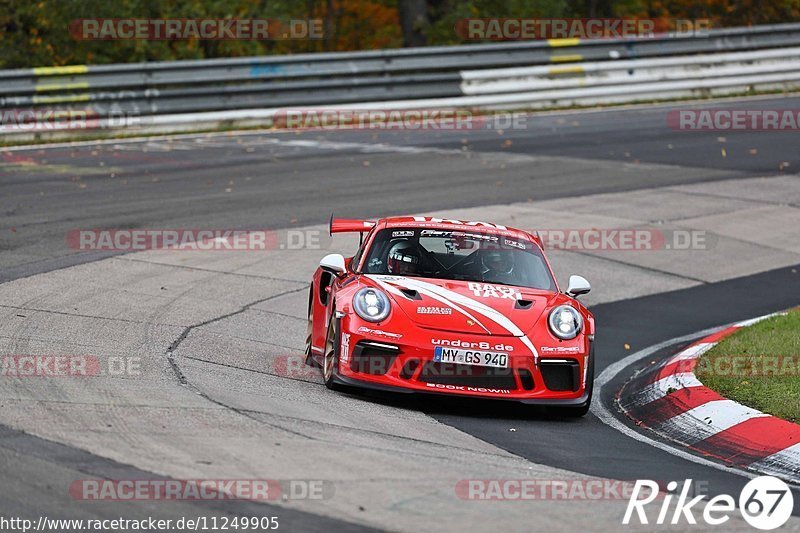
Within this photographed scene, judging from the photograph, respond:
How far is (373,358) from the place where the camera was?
27.6 ft

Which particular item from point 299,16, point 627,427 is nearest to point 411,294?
point 627,427

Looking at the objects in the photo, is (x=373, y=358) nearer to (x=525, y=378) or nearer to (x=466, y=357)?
(x=466, y=357)

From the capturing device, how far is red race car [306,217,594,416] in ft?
27.3

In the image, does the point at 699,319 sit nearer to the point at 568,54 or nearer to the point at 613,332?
the point at 613,332

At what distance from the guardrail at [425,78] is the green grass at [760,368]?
13.4m

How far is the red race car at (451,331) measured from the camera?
8.34m

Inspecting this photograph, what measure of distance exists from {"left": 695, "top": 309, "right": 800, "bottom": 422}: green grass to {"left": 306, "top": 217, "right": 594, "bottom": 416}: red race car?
1102mm

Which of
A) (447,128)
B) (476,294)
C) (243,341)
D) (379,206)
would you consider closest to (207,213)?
(379,206)

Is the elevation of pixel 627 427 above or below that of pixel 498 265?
below
